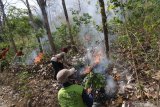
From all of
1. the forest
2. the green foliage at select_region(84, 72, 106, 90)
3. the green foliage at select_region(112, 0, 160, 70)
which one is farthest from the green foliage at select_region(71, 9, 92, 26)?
the green foliage at select_region(84, 72, 106, 90)

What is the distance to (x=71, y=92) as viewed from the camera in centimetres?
414

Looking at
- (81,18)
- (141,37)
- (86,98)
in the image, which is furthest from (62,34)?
(86,98)

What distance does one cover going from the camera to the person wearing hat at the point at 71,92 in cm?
408

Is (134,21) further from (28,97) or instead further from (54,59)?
(28,97)

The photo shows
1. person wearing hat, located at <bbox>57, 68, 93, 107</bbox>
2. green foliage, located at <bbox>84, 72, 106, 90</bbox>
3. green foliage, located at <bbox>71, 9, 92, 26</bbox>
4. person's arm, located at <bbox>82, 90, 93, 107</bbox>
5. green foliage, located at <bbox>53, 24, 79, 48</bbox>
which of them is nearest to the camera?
person wearing hat, located at <bbox>57, 68, 93, 107</bbox>

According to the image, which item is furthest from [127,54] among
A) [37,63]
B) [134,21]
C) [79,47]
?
[79,47]

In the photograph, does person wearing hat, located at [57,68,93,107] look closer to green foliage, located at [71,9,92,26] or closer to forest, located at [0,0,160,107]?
forest, located at [0,0,160,107]

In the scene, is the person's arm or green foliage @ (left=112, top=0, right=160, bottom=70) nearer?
the person's arm

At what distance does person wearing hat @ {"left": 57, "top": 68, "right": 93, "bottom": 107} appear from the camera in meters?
4.08

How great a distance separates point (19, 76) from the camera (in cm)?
1253

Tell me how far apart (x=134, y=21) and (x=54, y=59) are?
14.5 feet

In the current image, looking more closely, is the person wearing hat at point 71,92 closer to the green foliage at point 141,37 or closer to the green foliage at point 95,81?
the green foliage at point 95,81

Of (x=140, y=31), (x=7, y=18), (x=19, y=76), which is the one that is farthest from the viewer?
(x=7, y=18)

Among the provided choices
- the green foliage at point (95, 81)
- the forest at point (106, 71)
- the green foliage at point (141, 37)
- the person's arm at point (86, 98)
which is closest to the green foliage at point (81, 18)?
the forest at point (106, 71)
